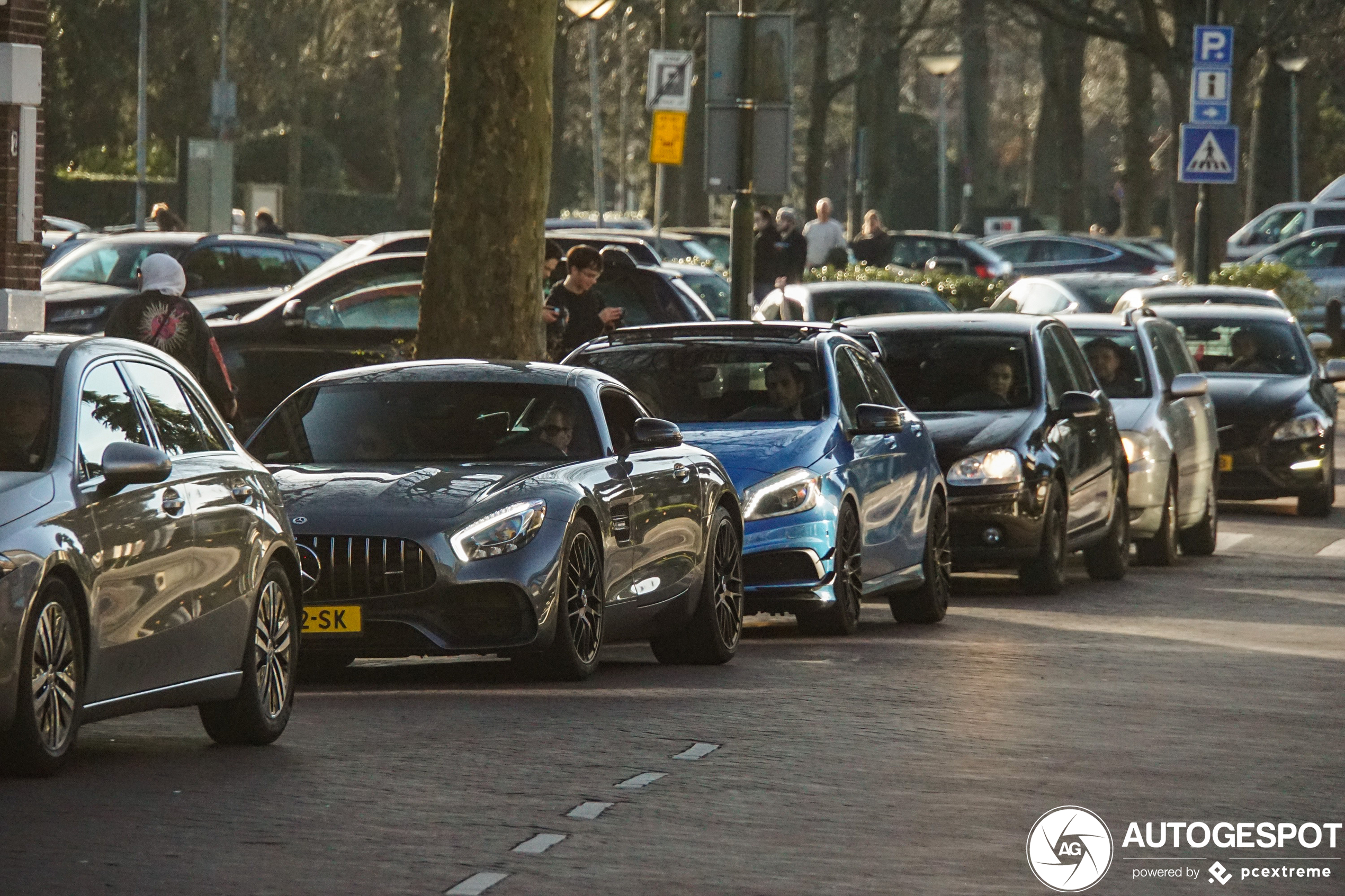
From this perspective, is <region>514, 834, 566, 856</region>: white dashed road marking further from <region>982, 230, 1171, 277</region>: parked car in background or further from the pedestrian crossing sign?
<region>982, 230, 1171, 277</region>: parked car in background

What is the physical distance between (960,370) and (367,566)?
23.4 feet

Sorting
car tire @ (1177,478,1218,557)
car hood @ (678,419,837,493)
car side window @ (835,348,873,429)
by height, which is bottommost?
car tire @ (1177,478,1218,557)

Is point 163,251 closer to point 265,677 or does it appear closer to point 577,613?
point 577,613

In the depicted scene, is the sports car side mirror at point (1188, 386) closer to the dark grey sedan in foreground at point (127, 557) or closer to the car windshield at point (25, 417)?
the dark grey sedan in foreground at point (127, 557)

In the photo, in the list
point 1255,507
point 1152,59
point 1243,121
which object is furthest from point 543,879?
point 1243,121

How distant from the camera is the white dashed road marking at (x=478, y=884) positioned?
22.9 feet

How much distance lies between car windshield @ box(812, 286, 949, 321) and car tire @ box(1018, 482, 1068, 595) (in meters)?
8.31

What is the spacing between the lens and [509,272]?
1905 centimetres

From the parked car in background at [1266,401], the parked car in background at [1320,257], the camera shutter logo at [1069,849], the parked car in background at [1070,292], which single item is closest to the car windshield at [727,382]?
the camera shutter logo at [1069,849]

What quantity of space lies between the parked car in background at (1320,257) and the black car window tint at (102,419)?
36.5 meters

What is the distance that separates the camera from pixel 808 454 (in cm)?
1435

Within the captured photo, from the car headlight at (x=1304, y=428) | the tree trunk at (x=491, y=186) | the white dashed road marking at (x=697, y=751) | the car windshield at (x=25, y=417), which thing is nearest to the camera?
the car windshield at (x=25, y=417)

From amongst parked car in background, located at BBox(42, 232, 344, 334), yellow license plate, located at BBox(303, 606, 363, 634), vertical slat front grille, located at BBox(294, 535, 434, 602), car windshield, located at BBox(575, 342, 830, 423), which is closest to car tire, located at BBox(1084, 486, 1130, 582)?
car windshield, located at BBox(575, 342, 830, 423)

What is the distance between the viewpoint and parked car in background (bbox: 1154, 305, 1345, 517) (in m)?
23.2
